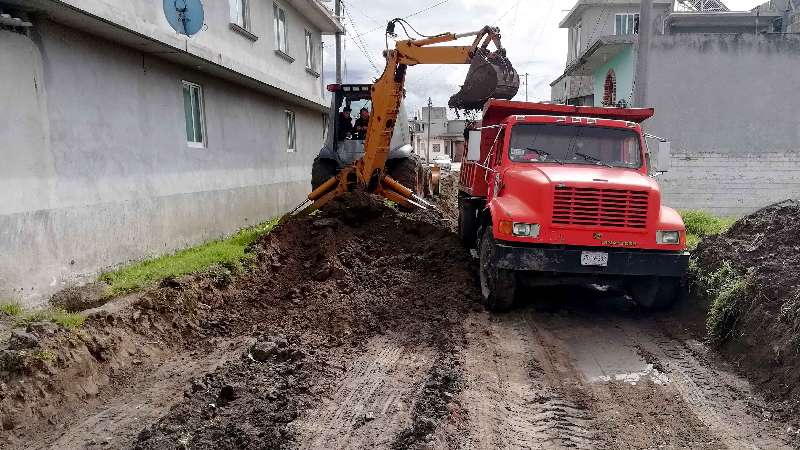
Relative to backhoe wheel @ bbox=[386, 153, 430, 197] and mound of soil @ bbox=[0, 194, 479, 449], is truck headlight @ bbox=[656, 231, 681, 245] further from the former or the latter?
backhoe wheel @ bbox=[386, 153, 430, 197]

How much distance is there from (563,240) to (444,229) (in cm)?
358

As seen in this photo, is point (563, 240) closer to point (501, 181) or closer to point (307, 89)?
point (501, 181)

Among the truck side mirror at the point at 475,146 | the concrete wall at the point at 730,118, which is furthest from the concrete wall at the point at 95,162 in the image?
the concrete wall at the point at 730,118

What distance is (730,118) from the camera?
1409cm

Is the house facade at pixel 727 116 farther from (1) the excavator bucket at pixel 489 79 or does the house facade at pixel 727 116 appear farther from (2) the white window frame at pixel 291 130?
(2) the white window frame at pixel 291 130

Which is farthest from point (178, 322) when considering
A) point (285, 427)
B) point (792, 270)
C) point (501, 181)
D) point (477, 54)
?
point (792, 270)

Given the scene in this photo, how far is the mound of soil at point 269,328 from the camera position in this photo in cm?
400

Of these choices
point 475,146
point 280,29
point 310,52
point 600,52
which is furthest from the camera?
point 310,52

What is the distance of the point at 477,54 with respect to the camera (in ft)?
26.6

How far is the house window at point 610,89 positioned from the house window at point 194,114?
12072 millimetres

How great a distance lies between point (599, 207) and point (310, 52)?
1325cm

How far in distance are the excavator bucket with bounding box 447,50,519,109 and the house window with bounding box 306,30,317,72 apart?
A: 365 inches

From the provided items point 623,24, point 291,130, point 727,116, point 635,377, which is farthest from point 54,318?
point 623,24

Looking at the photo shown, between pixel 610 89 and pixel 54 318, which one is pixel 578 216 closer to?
pixel 54 318
